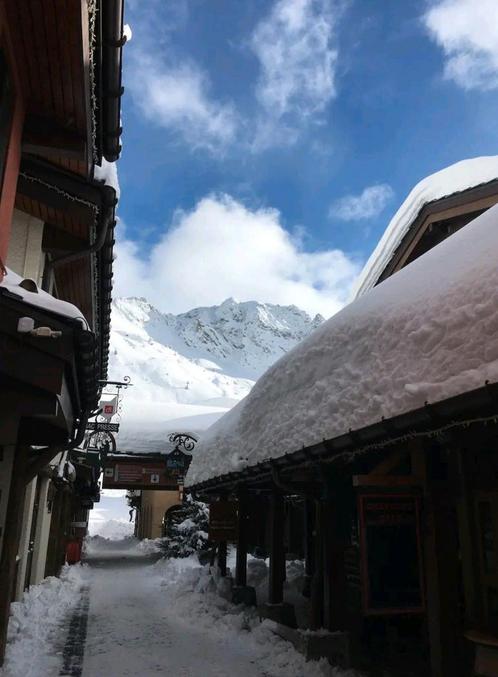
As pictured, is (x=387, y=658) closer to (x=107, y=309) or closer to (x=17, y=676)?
(x=17, y=676)

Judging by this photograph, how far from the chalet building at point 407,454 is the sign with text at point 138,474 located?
1857 centimetres

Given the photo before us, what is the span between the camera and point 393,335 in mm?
5328

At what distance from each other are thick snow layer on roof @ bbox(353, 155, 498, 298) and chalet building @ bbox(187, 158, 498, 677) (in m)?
5.57

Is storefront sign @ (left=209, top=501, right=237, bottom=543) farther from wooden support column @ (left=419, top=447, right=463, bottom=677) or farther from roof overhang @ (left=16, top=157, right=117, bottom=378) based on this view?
wooden support column @ (left=419, top=447, right=463, bottom=677)

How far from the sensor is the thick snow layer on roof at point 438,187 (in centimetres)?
1168

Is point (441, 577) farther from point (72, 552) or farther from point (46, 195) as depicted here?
point (72, 552)

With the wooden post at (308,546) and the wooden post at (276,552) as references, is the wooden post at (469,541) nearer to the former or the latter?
the wooden post at (276,552)

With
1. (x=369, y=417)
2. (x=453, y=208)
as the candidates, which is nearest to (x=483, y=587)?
(x=369, y=417)

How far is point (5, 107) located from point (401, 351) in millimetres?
4133

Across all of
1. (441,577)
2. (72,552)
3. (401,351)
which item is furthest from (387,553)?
(72,552)

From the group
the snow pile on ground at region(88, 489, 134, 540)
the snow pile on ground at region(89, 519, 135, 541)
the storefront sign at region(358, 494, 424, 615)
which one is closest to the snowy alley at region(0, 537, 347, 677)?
the storefront sign at region(358, 494, 424, 615)

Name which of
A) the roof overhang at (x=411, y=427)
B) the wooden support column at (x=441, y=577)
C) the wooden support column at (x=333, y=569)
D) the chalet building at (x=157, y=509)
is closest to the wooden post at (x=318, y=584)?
the wooden support column at (x=333, y=569)

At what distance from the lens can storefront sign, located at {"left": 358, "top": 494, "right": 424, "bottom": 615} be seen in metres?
5.58

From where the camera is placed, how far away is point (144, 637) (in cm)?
956
